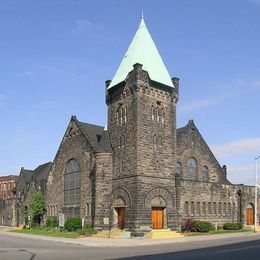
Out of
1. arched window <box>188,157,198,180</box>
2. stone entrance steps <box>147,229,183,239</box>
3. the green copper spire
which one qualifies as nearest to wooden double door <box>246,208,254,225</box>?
arched window <box>188,157,198,180</box>

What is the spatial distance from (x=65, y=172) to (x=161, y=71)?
16.8 meters

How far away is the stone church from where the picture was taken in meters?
43.1

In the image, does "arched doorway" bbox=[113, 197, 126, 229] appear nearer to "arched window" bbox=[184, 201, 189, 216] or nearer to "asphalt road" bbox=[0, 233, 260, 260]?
"arched window" bbox=[184, 201, 189, 216]

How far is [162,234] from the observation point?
4106 centimetres

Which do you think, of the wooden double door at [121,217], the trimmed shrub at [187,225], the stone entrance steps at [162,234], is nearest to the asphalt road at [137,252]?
the stone entrance steps at [162,234]

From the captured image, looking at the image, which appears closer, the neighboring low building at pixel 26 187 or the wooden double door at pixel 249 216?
the wooden double door at pixel 249 216

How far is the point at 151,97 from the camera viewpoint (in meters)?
45.1

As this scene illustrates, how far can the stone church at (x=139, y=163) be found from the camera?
43.1 metres

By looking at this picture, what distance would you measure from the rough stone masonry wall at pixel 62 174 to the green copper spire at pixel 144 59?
7.54 metres

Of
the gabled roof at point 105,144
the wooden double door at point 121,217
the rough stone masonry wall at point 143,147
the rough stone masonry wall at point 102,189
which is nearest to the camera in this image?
the rough stone masonry wall at point 143,147

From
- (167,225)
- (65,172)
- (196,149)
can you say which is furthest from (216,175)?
(65,172)

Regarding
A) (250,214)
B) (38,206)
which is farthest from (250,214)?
(38,206)

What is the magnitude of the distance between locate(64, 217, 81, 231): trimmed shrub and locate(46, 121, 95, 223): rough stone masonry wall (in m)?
1.10

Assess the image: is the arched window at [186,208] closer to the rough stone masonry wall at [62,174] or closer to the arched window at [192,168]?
the arched window at [192,168]
